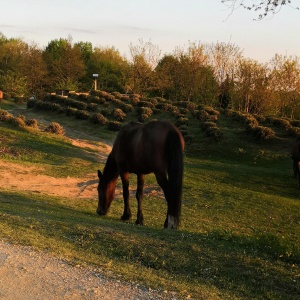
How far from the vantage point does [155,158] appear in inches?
345

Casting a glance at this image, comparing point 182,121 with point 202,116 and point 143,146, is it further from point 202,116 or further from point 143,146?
point 143,146

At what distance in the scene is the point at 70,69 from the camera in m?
61.4

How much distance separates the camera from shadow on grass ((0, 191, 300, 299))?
459 cm

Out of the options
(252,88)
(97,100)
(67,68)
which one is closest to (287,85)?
(252,88)

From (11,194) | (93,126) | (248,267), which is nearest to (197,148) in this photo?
(93,126)

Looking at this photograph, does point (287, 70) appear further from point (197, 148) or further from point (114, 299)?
point (114, 299)

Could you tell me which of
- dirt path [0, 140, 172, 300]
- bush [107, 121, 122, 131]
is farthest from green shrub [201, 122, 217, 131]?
dirt path [0, 140, 172, 300]

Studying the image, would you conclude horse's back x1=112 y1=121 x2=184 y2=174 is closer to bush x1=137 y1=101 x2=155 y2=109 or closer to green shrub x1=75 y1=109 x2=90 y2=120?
green shrub x1=75 y1=109 x2=90 y2=120

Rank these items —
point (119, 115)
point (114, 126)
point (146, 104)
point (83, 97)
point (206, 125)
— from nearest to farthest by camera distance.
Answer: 1. point (206, 125)
2. point (114, 126)
3. point (119, 115)
4. point (146, 104)
5. point (83, 97)

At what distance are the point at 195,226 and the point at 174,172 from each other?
245 cm

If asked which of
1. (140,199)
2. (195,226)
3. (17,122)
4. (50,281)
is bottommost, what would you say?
(195,226)

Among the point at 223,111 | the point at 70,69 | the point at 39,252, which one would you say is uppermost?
the point at 70,69

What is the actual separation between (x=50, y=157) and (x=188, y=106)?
767 inches

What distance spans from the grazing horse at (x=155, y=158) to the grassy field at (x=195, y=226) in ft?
1.80
